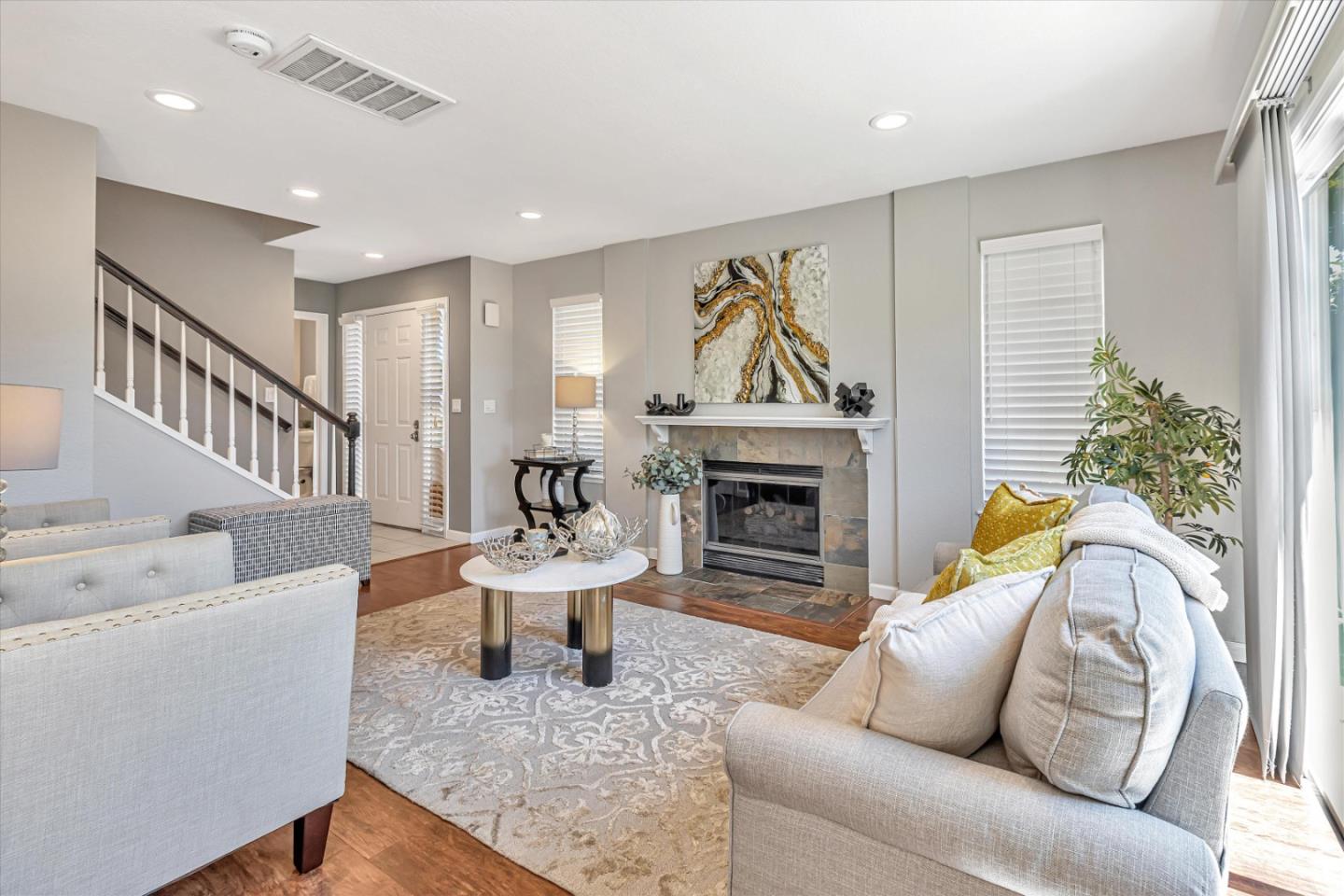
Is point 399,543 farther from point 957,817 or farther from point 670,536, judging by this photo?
point 957,817

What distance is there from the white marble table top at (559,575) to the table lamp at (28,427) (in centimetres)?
135

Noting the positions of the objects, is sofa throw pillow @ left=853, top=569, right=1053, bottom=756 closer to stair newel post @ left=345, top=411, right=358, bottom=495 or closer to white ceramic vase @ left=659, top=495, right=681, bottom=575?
white ceramic vase @ left=659, top=495, right=681, bottom=575

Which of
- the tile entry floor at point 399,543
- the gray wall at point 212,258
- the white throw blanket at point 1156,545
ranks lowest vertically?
the tile entry floor at point 399,543

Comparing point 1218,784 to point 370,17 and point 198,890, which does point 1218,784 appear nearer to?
point 198,890

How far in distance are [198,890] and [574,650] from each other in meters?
1.77

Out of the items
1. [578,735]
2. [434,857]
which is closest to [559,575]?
[578,735]

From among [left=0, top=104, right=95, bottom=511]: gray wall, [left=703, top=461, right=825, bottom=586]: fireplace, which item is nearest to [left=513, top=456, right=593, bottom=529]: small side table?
[left=703, top=461, right=825, bottom=586]: fireplace

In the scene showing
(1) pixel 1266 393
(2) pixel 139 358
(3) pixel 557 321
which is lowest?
(1) pixel 1266 393

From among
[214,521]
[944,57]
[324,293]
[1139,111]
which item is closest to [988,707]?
[944,57]

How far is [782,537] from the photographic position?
4746 mm

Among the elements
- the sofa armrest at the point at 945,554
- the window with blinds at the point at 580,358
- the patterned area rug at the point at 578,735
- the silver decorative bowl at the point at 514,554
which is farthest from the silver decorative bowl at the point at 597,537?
the window with blinds at the point at 580,358

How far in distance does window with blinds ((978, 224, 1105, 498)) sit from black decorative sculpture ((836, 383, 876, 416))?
2.15ft

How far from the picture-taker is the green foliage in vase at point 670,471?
189 inches

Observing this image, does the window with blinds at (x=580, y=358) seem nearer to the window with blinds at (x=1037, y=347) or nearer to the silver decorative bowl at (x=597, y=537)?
the silver decorative bowl at (x=597, y=537)
